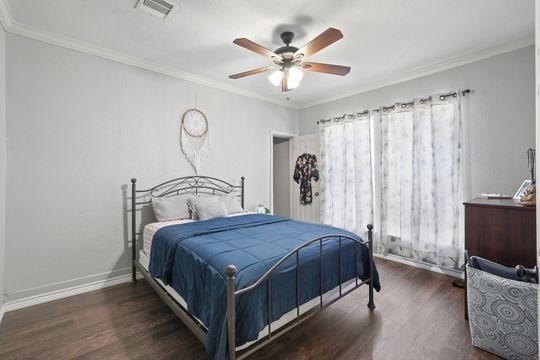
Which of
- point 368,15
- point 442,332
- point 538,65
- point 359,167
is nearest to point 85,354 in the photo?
point 442,332

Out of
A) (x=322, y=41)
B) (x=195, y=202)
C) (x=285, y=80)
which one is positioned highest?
(x=322, y=41)

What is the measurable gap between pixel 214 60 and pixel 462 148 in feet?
10.8

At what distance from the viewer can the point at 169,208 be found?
10.1 feet

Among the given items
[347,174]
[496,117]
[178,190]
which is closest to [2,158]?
[178,190]

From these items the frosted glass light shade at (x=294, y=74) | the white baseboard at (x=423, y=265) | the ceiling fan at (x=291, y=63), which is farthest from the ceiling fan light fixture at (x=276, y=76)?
the white baseboard at (x=423, y=265)

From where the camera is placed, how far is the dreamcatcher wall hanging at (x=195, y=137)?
11.6ft

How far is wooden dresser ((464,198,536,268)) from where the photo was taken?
191cm

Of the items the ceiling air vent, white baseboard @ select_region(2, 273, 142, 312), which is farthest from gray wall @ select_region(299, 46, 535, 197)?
white baseboard @ select_region(2, 273, 142, 312)

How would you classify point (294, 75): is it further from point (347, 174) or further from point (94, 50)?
point (94, 50)

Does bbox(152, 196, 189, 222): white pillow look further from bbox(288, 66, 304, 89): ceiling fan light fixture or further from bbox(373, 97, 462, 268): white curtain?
bbox(373, 97, 462, 268): white curtain

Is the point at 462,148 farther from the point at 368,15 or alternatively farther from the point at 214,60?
the point at 214,60

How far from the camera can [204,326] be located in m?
1.62

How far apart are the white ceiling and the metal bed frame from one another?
1.62m

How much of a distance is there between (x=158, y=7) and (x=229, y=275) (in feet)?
7.55
